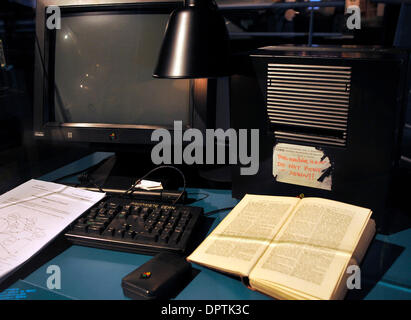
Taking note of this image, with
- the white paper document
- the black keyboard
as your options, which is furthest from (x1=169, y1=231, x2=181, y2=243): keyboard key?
the white paper document

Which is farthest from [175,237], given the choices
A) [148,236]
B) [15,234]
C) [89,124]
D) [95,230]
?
[89,124]

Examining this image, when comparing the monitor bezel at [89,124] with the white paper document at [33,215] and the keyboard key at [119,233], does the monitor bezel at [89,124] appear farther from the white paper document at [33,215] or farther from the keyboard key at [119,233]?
the keyboard key at [119,233]

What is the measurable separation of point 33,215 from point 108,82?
37cm

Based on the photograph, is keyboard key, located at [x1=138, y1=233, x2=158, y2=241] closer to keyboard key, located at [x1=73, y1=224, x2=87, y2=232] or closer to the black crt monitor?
keyboard key, located at [x1=73, y1=224, x2=87, y2=232]

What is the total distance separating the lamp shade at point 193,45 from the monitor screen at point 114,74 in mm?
125

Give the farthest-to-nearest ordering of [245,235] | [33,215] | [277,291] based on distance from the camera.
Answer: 1. [33,215]
2. [245,235]
3. [277,291]

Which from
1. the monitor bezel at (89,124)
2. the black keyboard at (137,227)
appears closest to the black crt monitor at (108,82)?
the monitor bezel at (89,124)

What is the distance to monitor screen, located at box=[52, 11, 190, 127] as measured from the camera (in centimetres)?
94

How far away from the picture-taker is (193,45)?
80 centimetres

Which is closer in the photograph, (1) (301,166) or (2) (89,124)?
(1) (301,166)

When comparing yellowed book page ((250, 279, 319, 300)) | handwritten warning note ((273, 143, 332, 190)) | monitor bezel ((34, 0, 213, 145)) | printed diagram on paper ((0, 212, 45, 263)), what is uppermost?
monitor bezel ((34, 0, 213, 145))

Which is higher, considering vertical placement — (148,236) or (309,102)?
(309,102)

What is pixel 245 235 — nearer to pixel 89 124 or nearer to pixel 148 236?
pixel 148 236

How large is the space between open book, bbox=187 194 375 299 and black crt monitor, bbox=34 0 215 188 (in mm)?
289
